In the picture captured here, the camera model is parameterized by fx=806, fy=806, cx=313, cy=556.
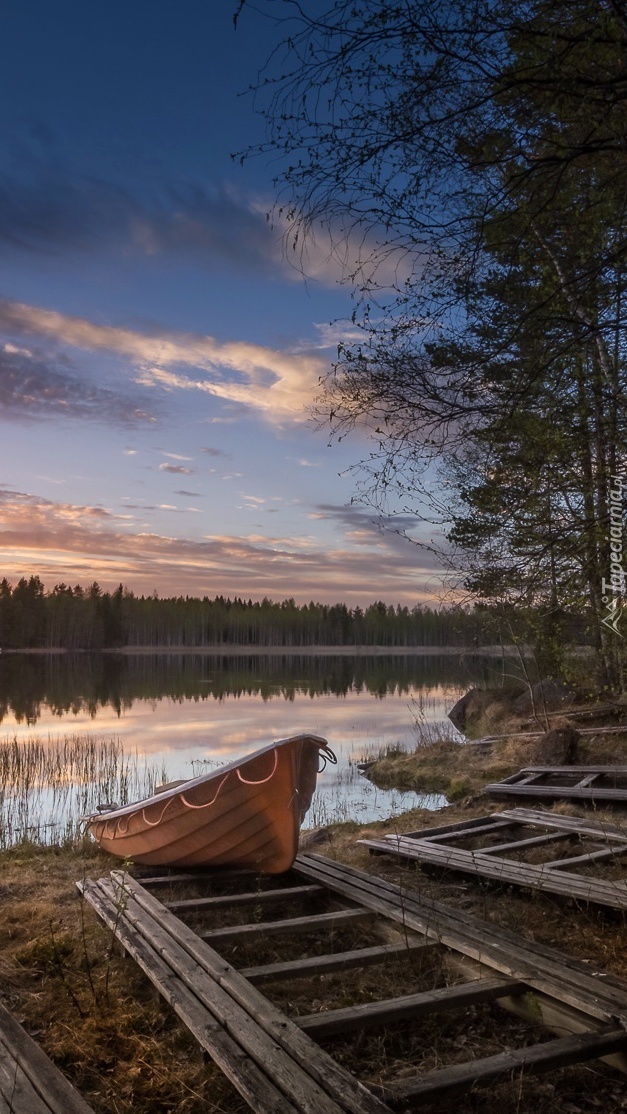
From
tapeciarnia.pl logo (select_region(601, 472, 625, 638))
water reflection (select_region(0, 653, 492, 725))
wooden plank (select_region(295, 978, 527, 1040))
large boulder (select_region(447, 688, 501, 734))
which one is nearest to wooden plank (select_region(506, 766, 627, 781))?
tapeciarnia.pl logo (select_region(601, 472, 625, 638))

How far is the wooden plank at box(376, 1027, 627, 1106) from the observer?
3229 mm

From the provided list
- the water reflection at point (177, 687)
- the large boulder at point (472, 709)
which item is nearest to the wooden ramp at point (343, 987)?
the large boulder at point (472, 709)

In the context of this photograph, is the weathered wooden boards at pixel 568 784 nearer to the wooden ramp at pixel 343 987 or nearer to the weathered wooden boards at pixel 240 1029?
the wooden ramp at pixel 343 987

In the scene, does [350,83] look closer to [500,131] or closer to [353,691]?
[500,131]

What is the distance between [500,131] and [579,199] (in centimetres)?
78

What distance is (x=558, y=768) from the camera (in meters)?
11.4

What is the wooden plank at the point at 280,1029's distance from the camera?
3.05 metres

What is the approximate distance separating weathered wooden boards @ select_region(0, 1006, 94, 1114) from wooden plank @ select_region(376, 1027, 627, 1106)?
1253mm

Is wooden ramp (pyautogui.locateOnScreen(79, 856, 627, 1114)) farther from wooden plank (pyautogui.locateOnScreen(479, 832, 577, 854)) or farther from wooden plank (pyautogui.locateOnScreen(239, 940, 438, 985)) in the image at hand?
wooden plank (pyautogui.locateOnScreen(479, 832, 577, 854))

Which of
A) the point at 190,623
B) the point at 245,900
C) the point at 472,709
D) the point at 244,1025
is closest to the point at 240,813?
the point at 245,900

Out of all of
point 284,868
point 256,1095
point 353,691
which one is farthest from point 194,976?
point 353,691

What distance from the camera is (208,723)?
2758 centimetres

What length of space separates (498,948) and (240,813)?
2.76 meters

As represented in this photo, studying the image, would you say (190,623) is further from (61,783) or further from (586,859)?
(586,859)
